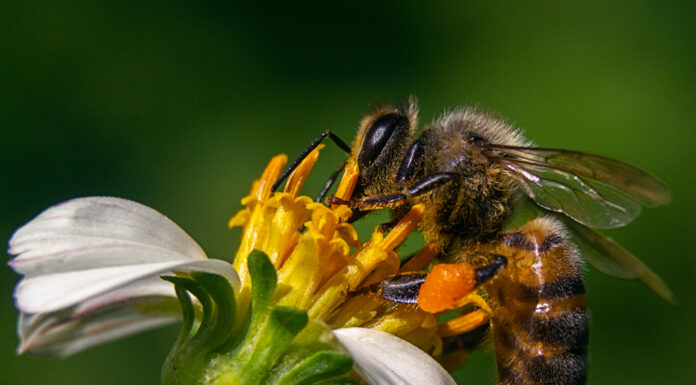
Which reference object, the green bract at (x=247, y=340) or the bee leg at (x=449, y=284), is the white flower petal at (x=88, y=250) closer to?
the green bract at (x=247, y=340)

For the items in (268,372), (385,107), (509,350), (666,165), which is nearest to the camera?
(268,372)

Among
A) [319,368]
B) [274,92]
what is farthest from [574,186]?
[274,92]

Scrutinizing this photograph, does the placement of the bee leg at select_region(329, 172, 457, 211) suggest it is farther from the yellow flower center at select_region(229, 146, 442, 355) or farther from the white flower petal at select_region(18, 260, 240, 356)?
the white flower petal at select_region(18, 260, 240, 356)

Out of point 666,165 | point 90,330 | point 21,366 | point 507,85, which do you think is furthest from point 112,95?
point 666,165

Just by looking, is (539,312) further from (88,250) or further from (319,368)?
(88,250)

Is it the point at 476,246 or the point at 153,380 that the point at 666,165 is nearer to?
the point at 476,246

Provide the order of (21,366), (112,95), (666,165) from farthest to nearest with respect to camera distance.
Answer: (112,95)
(666,165)
(21,366)

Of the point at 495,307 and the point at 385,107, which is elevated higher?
the point at 385,107
